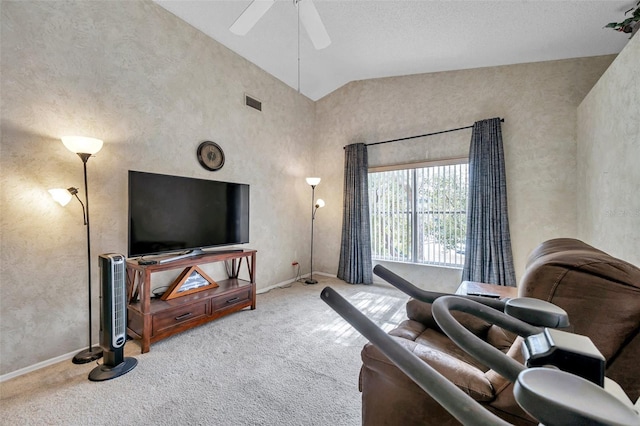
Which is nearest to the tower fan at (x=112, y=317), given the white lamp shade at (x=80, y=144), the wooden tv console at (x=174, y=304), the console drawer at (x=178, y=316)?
the wooden tv console at (x=174, y=304)

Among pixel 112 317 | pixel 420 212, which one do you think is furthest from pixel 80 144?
pixel 420 212

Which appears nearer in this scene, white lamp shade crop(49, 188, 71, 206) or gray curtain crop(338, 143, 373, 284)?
white lamp shade crop(49, 188, 71, 206)

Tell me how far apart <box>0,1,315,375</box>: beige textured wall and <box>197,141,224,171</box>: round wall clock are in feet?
0.24

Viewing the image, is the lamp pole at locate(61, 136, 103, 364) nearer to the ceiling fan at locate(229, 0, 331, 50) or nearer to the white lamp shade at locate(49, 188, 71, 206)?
the white lamp shade at locate(49, 188, 71, 206)

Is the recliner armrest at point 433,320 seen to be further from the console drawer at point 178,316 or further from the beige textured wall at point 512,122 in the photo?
the beige textured wall at point 512,122

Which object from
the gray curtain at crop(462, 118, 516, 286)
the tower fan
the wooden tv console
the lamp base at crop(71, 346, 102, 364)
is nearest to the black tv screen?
the wooden tv console

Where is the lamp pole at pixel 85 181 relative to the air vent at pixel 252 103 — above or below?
below

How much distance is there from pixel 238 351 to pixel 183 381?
1.61 ft

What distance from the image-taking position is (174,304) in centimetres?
257

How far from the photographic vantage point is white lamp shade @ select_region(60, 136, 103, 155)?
2.03m

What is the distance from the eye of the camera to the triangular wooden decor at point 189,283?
2.71 metres

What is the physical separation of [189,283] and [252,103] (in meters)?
2.56

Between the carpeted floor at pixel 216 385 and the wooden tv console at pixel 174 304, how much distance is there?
126 mm

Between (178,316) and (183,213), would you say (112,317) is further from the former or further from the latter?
(183,213)
